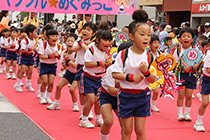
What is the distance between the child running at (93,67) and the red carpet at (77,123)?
0.36 m

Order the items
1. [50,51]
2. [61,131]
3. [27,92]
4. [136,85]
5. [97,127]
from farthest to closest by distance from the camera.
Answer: [27,92] → [50,51] → [97,127] → [61,131] → [136,85]

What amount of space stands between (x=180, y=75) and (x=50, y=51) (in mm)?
2792

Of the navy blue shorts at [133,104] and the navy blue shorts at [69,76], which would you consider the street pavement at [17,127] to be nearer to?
the navy blue shorts at [69,76]

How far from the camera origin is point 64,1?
9.35m

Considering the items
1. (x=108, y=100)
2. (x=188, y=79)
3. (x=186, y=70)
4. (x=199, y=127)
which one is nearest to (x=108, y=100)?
(x=108, y=100)

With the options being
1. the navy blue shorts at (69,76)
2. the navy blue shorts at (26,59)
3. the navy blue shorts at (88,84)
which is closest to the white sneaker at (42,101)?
the navy blue shorts at (69,76)

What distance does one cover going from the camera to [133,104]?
13.4ft

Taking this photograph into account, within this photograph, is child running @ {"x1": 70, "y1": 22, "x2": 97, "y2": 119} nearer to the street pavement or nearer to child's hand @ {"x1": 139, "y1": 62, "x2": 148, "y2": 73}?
the street pavement

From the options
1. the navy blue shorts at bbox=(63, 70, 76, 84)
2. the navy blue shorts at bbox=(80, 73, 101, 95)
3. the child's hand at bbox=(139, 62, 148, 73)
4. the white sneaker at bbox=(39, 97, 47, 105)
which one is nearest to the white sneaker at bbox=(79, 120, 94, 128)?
the navy blue shorts at bbox=(80, 73, 101, 95)

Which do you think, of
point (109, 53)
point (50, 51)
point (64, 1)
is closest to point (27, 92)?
point (50, 51)

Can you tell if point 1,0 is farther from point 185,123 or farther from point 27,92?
point 185,123

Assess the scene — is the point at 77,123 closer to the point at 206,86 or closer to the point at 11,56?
the point at 206,86

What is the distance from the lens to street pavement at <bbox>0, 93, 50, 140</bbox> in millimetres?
5148

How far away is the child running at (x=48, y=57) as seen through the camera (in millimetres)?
7359
